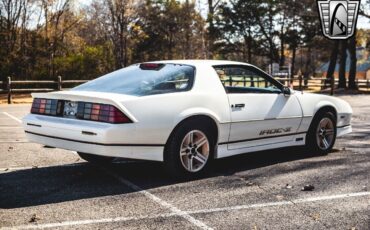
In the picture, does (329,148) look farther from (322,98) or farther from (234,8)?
(234,8)

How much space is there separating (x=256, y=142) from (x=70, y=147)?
241 cm

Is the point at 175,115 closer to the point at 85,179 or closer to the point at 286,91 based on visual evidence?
the point at 85,179

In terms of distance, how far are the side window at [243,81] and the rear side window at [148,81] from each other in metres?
0.51

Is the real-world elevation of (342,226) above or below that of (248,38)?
below

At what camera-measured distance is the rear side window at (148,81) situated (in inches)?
214

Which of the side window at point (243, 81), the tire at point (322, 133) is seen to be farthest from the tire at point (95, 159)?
the tire at point (322, 133)

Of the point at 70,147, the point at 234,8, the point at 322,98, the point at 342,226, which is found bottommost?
the point at 342,226

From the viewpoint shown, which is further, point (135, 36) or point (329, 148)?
point (135, 36)

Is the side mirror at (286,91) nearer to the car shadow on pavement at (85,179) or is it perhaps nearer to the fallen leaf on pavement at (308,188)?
the car shadow on pavement at (85,179)

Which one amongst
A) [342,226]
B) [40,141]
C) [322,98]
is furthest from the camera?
[322,98]

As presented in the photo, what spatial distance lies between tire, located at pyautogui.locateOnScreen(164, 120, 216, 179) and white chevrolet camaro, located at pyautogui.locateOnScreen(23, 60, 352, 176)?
11mm

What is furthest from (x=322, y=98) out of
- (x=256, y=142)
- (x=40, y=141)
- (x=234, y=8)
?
(x=234, y=8)

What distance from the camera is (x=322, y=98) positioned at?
23.5ft

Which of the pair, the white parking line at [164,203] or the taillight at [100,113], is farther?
the taillight at [100,113]
